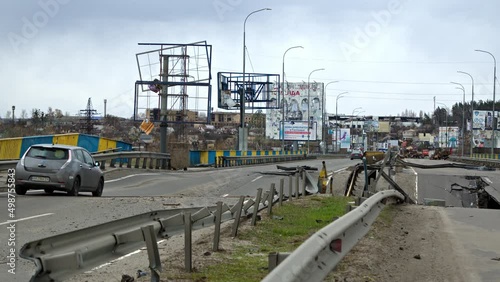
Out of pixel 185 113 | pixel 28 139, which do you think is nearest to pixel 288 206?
pixel 28 139

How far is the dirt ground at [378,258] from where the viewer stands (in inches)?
264

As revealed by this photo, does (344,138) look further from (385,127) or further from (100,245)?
(100,245)

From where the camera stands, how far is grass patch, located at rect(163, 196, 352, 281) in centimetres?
679

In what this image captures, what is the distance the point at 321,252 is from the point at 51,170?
1299 cm

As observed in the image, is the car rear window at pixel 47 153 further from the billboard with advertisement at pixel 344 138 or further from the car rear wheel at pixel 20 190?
the billboard with advertisement at pixel 344 138

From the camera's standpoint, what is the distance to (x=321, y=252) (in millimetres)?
Answer: 5242

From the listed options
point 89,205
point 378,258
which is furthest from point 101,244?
point 89,205

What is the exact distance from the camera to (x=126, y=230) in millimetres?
5637

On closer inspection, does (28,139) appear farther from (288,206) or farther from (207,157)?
(207,157)

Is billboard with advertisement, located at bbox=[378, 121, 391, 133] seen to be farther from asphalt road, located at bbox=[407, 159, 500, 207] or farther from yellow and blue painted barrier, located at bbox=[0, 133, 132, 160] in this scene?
asphalt road, located at bbox=[407, 159, 500, 207]

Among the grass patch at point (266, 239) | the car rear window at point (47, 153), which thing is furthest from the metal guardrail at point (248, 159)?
the grass patch at point (266, 239)

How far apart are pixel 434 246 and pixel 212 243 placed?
3.11 m

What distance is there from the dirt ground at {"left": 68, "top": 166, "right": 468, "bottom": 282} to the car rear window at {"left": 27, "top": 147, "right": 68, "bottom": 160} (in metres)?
7.51

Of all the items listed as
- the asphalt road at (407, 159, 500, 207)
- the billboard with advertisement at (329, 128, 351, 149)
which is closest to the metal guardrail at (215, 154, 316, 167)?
the asphalt road at (407, 159, 500, 207)
